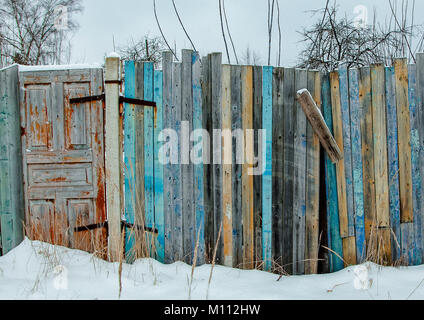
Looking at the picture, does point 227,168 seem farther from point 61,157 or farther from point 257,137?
point 61,157

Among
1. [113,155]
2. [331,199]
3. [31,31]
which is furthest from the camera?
[31,31]

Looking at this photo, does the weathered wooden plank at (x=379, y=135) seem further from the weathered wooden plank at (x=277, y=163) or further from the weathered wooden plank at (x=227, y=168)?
the weathered wooden plank at (x=227, y=168)

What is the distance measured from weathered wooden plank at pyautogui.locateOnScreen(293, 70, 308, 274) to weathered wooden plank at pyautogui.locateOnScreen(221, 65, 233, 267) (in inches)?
25.1

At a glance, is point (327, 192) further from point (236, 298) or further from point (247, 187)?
point (236, 298)

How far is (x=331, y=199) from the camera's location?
9.68 ft

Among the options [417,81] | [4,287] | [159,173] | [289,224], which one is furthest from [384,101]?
[4,287]

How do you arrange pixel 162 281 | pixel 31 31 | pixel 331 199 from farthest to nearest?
pixel 31 31 < pixel 331 199 < pixel 162 281

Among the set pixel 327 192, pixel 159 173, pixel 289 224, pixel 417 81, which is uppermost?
pixel 417 81

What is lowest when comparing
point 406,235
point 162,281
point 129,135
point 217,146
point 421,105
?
point 162,281

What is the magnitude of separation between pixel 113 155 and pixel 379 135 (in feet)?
8.52

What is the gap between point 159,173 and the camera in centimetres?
287

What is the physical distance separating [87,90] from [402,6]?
443 centimetres

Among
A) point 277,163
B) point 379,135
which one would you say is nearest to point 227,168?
point 277,163

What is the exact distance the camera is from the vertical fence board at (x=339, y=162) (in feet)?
9.53
